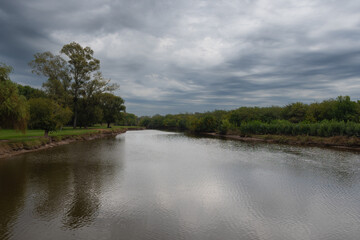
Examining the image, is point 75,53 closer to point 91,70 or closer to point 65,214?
point 91,70

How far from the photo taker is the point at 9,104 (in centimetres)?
1878

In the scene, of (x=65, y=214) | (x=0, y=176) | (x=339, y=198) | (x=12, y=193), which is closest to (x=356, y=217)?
(x=339, y=198)

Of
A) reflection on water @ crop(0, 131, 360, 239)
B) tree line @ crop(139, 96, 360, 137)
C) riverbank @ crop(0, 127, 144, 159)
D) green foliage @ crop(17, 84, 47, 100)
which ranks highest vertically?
green foliage @ crop(17, 84, 47, 100)

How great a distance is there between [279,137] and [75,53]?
47.3m

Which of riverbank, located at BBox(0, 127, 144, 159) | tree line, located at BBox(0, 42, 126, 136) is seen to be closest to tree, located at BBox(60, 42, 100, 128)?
tree line, located at BBox(0, 42, 126, 136)

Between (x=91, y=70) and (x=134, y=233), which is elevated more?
(x=91, y=70)

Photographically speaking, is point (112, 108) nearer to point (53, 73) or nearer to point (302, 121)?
point (53, 73)

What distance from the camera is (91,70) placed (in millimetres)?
48219

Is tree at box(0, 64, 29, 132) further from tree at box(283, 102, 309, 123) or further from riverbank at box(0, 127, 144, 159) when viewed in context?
tree at box(283, 102, 309, 123)

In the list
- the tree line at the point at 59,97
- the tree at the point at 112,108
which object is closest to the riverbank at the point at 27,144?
the tree line at the point at 59,97

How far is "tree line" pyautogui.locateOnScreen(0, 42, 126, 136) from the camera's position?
19719 millimetres

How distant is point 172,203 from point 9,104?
17.9 m

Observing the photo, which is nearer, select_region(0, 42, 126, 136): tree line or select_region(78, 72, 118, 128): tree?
select_region(0, 42, 126, 136): tree line

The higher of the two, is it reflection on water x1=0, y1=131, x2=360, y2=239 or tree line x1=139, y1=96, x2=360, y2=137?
tree line x1=139, y1=96, x2=360, y2=137
